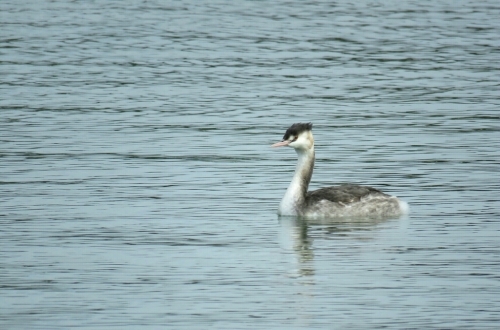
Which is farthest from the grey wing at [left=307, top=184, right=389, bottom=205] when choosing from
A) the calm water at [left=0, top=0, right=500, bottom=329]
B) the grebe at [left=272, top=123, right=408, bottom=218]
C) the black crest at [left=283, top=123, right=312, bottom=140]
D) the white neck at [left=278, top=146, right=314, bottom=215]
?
the black crest at [left=283, top=123, right=312, bottom=140]

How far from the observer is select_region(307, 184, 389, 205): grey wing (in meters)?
20.3

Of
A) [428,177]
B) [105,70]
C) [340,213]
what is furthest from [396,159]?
[105,70]

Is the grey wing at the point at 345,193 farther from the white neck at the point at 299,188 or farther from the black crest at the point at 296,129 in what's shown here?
the black crest at the point at 296,129

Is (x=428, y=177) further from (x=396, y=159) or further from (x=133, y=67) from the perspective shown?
(x=133, y=67)

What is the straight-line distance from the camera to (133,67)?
133 ft

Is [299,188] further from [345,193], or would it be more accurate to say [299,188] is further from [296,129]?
[296,129]

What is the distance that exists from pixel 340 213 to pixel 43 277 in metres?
5.55

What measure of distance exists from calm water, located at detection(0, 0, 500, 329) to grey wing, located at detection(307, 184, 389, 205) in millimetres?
354

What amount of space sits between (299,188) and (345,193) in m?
0.69

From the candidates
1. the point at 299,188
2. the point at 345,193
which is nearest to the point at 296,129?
the point at 299,188

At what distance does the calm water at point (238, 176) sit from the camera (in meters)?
15.1

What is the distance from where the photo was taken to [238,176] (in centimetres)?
2369

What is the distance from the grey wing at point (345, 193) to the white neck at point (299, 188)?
9.2 inches

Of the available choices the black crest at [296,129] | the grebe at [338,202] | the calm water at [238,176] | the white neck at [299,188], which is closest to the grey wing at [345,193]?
the grebe at [338,202]
